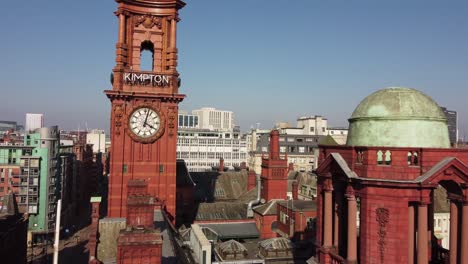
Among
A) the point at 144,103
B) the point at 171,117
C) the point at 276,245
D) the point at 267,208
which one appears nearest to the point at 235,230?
the point at 267,208

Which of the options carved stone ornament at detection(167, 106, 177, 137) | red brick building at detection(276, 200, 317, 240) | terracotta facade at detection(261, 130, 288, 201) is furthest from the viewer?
terracotta facade at detection(261, 130, 288, 201)

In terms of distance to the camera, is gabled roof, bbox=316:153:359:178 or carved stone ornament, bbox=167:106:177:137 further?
carved stone ornament, bbox=167:106:177:137

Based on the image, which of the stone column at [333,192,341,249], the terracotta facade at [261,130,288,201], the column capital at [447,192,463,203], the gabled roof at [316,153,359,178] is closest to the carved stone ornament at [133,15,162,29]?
the terracotta facade at [261,130,288,201]

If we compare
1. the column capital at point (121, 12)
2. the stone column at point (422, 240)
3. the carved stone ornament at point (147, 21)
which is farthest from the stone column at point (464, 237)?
the column capital at point (121, 12)

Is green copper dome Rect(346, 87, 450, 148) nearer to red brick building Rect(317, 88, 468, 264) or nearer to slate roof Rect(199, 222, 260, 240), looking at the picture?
red brick building Rect(317, 88, 468, 264)

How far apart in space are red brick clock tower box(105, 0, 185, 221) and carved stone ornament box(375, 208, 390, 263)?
26.1m

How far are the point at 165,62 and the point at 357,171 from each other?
27150mm

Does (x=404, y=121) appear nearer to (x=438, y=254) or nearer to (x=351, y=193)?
(x=351, y=193)

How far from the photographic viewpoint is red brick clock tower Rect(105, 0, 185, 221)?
34.9 metres

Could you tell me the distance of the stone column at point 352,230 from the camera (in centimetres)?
1235

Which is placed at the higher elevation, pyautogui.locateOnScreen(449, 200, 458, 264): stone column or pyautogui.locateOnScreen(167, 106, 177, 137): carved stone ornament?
pyautogui.locateOnScreen(167, 106, 177, 137): carved stone ornament

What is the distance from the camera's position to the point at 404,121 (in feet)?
40.0

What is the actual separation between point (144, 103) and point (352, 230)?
26380 mm

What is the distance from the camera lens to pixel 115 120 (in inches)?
1363
